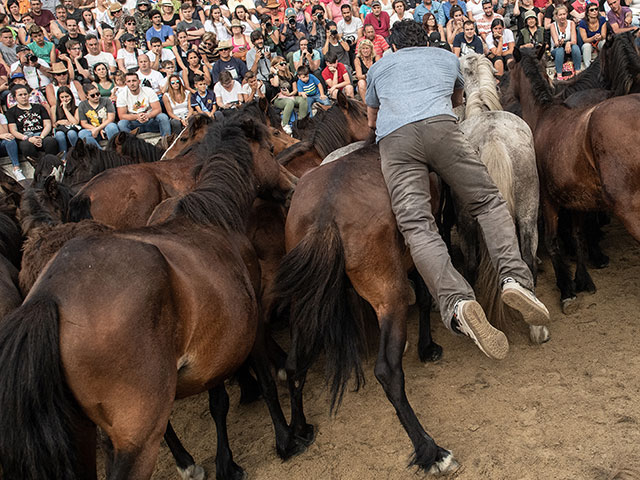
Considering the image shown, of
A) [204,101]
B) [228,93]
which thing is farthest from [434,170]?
[204,101]

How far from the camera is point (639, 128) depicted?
16.0 feet

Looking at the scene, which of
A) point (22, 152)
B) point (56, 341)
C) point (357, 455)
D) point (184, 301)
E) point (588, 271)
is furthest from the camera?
point (22, 152)

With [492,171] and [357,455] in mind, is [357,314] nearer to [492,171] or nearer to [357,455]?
[357,455]

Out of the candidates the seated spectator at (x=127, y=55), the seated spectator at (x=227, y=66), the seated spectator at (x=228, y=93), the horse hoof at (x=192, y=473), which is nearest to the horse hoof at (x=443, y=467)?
the horse hoof at (x=192, y=473)

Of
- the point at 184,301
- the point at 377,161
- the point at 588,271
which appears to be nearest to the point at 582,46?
the point at 588,271

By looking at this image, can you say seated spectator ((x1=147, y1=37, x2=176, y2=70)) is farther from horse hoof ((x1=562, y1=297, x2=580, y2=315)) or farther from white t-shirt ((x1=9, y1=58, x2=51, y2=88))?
horse hoof ((x1=562, y1=297, x2=580, y2=315))

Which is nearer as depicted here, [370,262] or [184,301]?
[184,301]

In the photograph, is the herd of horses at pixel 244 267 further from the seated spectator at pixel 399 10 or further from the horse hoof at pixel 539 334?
the seated spectator at pixel 399 10

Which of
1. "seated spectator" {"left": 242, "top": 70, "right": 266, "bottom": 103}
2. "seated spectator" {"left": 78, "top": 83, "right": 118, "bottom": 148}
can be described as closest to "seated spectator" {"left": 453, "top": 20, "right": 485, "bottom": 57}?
"seated spectator" {"left": 242, "top": 70, "right": 266, "bottom": 103}

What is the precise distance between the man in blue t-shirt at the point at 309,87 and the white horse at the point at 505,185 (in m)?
7.08

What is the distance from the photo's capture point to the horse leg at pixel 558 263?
595cm

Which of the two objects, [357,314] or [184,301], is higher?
[184,301]

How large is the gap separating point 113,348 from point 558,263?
4555 millimetres

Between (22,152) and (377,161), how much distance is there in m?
8.86
